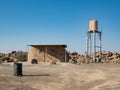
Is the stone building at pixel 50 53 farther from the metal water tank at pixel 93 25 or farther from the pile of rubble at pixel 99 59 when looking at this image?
the metal water tank at pixel 93 25

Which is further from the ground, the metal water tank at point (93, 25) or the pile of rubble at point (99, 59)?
the metal water tank at point (93, 25)

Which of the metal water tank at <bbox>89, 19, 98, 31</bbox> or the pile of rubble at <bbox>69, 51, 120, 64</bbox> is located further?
the pile of rubble at <bbox>69, 51, 120, 64</bbox>

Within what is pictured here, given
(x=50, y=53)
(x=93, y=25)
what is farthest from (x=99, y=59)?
(x=50, y=53)

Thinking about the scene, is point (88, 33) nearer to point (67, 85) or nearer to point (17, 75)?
point (17, 75)

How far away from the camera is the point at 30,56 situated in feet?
144

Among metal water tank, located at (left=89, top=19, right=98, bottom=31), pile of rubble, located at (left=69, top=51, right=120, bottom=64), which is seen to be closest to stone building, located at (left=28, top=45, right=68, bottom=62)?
pile of rubble, located at (left=69, top=51, right=120, bottom=64)

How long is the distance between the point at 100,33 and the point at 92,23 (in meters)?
2.11

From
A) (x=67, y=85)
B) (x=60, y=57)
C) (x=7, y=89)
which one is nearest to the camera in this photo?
(x=7, y=89)

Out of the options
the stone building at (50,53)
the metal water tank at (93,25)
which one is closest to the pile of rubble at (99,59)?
the stone building at (50,53)

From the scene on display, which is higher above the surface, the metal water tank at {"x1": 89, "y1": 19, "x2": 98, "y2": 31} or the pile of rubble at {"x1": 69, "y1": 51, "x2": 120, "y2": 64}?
the metal water tank at {"x1": 89, "y1": 19, "x2": 98, "y2": 31}

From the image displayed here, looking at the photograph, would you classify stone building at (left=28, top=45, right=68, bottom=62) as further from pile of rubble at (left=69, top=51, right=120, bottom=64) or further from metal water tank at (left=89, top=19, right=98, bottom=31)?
metal water tank at (left=89, top=19, right=98, bottom=31)

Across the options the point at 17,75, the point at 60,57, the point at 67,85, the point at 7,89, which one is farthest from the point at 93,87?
the point at 60,57

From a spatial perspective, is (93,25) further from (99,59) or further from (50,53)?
(50,53)

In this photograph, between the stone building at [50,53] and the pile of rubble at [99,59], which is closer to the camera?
the stone building at [50,53]
